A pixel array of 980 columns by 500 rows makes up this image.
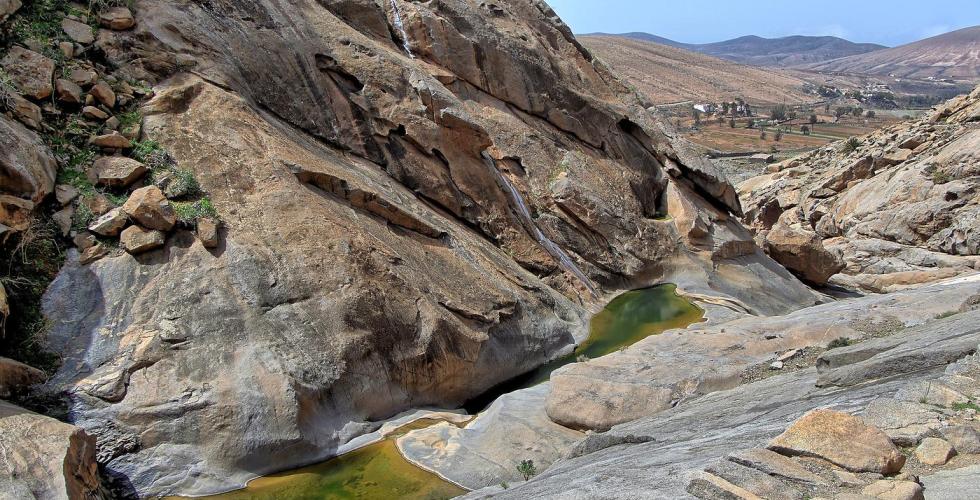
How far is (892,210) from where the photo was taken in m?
28.6

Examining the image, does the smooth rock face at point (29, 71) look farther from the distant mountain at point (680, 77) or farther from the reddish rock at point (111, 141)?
the distant mountain at point (680, 77)

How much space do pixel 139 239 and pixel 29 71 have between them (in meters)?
4.70

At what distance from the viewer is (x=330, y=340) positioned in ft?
42.5

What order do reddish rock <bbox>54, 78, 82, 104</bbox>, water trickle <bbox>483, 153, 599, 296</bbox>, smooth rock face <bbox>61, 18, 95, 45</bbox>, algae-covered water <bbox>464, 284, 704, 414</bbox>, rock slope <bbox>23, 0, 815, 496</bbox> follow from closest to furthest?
rock slope <bbox>23, 0, 815, 496</bbox> < reddish rock <bbox>54, 78, 82, 104</bbox> < smooth rock face <bbox>61, 18, 95, 45</bbox> < algae-covered water <bbox>464, 284, 704, 414</bbox> < water trickle <bbox>483, 153, 599, 296</bbox>

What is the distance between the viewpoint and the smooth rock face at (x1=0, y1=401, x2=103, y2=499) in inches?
328

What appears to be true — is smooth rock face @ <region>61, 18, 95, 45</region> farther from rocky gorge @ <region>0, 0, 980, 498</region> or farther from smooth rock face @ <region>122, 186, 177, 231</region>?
smooth rock face @ <region>122, 186, 177, 231</region>

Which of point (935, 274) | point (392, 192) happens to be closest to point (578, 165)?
point (392, 192)

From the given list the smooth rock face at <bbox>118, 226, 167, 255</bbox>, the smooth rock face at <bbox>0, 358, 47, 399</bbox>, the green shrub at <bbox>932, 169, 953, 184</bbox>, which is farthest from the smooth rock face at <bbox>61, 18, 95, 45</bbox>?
the green shrub at <bbox>932, 169, 953, 184</bbox>

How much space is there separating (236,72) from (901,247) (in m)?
24.5

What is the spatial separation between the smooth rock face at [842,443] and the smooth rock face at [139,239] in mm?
11314

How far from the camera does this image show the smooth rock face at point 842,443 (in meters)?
5.23

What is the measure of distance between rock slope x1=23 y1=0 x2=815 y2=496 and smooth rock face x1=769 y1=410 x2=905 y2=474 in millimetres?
8574

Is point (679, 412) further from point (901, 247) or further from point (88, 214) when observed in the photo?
point (901, 247)

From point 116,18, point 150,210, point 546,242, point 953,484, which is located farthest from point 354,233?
point 953,484
